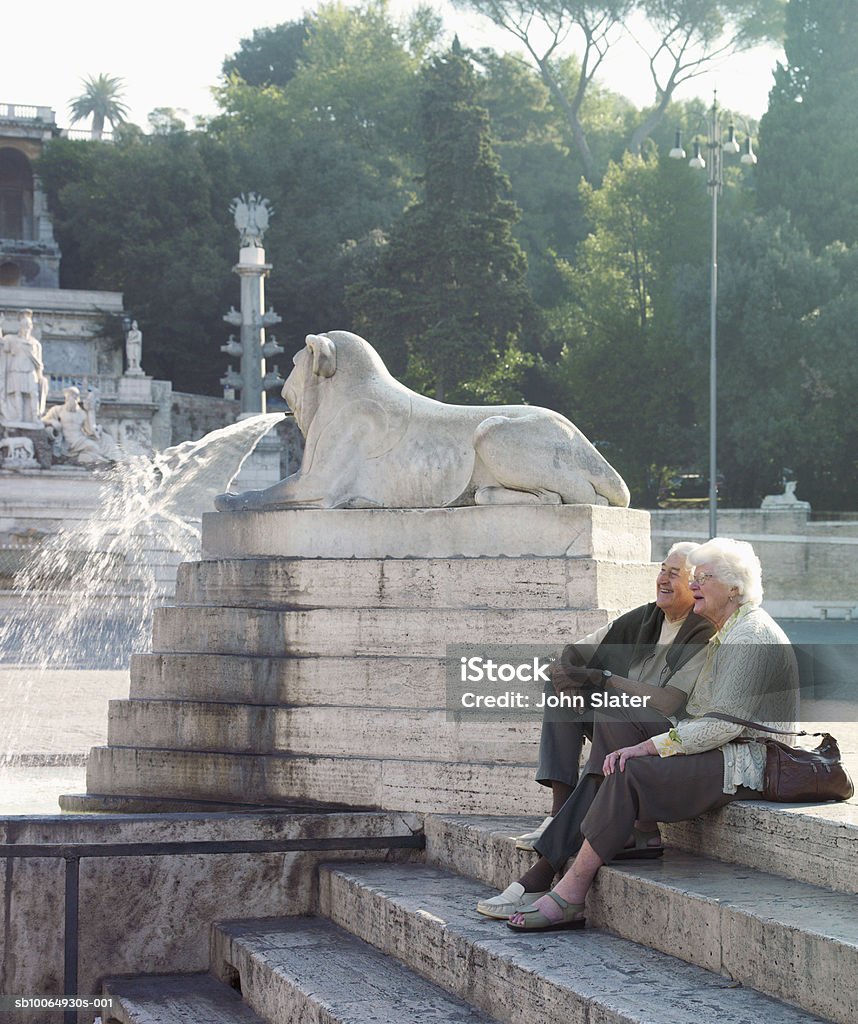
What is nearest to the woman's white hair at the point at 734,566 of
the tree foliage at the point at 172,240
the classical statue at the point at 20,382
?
the classical statue at the point at 20,382

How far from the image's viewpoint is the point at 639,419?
4056 cm

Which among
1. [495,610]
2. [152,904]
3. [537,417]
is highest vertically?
[537,417]

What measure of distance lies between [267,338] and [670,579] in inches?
1774

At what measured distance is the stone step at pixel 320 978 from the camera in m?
4.79

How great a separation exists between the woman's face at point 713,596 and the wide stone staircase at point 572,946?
634 mm

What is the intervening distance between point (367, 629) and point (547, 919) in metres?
1.97

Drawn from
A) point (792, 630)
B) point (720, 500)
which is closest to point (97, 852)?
point (792, 630)

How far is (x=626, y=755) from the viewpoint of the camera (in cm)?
492

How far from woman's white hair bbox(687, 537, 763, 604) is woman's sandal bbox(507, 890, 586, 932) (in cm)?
114

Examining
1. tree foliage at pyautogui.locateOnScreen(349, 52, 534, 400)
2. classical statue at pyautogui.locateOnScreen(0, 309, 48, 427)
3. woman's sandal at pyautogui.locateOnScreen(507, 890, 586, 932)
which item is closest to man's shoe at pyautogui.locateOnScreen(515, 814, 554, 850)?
woman's sandal at pyautogui.locateOnScreen(507, 890, 586, 932)

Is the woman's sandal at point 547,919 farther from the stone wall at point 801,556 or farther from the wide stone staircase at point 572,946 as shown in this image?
the stone wall at point 801,556

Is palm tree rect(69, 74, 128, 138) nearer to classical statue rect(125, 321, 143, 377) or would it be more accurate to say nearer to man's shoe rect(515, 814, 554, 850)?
classical statue rect(125, 321, 143, 377)

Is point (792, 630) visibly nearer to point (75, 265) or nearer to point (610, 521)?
point (610, 521)

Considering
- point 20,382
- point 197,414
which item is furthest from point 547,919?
point 197,414
